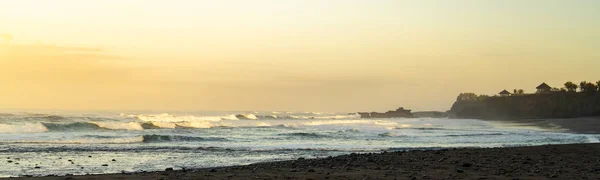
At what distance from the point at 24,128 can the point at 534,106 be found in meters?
82.8

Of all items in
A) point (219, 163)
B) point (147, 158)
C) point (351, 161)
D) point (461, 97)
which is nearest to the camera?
point (351, 161)

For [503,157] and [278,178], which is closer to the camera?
[278,178]

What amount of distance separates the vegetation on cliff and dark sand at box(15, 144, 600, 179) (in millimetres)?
79752

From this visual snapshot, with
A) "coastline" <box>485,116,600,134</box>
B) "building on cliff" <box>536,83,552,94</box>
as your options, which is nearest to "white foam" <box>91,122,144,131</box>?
"coastline" <box>485,116,600,134</box>

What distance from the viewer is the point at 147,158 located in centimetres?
2205

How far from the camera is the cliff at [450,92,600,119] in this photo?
93.9 metres

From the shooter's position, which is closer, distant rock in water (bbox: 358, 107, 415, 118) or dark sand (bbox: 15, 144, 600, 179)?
dark sand (bbox: 15, 144, 600, 179)

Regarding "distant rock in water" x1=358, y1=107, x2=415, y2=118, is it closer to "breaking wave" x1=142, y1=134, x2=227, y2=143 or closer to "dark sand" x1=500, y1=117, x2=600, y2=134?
"dark sand" x1=500, y1=117, x2=600, y2=134

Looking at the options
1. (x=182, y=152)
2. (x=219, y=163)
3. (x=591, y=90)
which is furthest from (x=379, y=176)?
(x=591, y=90)

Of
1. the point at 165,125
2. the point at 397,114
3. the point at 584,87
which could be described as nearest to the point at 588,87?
the point at 584,87

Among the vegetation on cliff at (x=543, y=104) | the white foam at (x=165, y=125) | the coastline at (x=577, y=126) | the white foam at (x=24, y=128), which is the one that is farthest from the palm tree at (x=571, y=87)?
the white foam at (x=24, y=128)

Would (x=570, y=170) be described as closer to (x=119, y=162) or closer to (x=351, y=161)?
(x=351, y=161)

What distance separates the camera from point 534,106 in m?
105

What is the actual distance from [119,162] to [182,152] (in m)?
4.99
